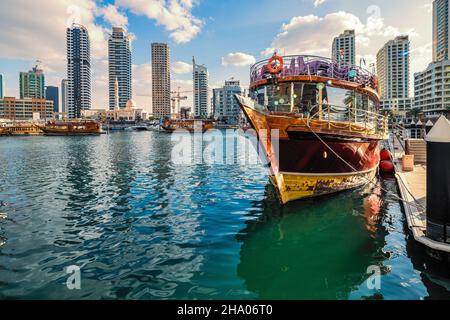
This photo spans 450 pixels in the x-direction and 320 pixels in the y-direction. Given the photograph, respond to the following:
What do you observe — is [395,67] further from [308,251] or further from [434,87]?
[308,251]

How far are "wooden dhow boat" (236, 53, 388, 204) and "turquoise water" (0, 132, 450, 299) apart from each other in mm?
1060

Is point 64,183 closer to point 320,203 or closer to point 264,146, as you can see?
point 264,146

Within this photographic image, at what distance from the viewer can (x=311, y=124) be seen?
11.6 metres

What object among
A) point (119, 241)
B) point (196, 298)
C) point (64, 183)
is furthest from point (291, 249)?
point (64, 183)

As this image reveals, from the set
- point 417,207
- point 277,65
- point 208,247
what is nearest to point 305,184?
point 417,207

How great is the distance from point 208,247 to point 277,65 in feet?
29.5

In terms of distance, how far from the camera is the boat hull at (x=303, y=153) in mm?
11141

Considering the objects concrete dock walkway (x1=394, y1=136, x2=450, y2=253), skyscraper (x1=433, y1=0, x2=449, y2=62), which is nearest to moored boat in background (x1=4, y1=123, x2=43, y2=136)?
concrete dock walkway (x1=394, y1=136, x2=450, y2=253)

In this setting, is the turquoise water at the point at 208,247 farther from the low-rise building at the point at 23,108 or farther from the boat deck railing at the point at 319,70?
the low-rise building at the point at 23,108

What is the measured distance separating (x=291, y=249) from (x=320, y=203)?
4940 mm

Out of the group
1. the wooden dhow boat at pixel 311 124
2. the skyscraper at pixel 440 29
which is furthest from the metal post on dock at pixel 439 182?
the skyscraper at pixel 440 29

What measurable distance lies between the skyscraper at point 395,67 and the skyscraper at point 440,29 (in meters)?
13.6

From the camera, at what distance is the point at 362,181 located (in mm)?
15664

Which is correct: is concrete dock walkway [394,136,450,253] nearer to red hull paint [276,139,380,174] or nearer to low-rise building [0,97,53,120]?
red hull paint [276,139,380,174]
